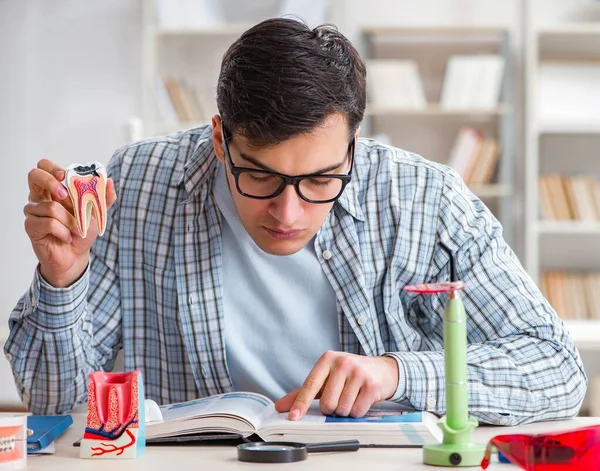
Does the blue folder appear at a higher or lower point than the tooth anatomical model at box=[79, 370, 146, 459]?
lower

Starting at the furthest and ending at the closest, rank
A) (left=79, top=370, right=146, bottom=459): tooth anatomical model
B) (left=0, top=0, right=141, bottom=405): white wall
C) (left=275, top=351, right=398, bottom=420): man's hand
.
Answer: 1. (left=0, top=0, right=141, bottom=405): white wall
2. (left=275, top=351, right=398, bottom=420): man's hand
3. (left=79, top=370, right=146, bottom=459): tooth anatomical model

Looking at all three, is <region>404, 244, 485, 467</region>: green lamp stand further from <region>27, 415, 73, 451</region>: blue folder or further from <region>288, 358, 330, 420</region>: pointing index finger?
<region>27, 415, 73, 451</region>: blue folder

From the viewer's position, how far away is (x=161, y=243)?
1650 mm

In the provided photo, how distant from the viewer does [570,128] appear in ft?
13.0

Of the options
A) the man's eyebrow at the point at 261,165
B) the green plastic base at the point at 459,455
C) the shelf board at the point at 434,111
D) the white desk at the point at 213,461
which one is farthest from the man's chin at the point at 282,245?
the shelf board at the point at 434,111

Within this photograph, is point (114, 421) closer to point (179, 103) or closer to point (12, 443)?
point (12, 443)

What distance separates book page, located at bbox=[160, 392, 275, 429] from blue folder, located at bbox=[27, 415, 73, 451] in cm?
14

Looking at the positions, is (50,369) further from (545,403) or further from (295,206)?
(545,403)

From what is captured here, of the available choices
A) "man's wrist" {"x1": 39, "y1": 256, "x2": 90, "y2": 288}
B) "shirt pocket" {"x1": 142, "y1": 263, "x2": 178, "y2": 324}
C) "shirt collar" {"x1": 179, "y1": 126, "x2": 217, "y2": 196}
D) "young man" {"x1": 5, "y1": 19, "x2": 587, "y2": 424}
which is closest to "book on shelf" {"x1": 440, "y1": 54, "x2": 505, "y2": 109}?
"young man" {"x1": 5, "y1": 19, "x2": 587, "y2": 424}

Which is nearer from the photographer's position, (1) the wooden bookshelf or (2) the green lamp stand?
(2) the green lamp stand

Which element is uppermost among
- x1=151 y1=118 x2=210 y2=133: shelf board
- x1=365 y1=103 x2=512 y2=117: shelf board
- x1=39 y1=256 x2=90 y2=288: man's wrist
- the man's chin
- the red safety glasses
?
x1=365 y1=103 x2=512 y2=117: shelf board

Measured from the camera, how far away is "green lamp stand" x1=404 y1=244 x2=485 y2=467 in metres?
1.02

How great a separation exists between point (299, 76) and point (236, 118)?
12 cm

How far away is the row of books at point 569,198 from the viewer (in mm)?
4031
